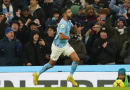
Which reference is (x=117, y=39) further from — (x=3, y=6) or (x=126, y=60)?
(x=3, y=6)

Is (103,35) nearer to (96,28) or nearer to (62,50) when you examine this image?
(96,28)

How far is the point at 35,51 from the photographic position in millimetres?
15406

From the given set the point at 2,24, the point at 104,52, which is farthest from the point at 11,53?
the point at 104,52

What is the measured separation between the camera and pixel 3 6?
17156 millimetres

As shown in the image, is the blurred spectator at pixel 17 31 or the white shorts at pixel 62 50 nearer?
the white shorts at pixel 62 50

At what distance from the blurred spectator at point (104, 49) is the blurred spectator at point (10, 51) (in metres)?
1.92

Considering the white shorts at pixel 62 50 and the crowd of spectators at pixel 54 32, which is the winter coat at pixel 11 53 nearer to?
the crowd of spectators at pixel 54 32

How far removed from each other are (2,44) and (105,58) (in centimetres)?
259

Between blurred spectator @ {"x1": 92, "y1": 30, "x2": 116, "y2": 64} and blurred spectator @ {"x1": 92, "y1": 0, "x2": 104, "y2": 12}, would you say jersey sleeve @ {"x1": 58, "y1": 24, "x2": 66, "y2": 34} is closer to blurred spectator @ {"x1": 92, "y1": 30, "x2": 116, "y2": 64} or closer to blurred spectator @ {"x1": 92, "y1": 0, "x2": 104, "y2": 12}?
blurred spectator @ {"x1": 92, "y1": 30, "x2": 116, "y2": 64}

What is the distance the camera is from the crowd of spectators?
49.8 ft

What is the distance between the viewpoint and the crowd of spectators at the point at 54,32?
1519 centimetres

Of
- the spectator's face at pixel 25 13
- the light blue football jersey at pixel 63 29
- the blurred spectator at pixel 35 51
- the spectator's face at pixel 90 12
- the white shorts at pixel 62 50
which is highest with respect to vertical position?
the light blue football jersey at pixel 63 29

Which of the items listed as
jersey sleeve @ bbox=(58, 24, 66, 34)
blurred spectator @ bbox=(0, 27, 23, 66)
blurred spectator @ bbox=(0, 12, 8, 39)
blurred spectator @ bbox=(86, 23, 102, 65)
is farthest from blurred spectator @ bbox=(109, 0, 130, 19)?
jersey sleeve @ bbox=(58, 24, 66, 34)

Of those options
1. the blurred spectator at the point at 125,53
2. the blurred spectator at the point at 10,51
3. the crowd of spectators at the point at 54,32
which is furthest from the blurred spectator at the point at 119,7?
the blurred spectator at the point at 10,51
